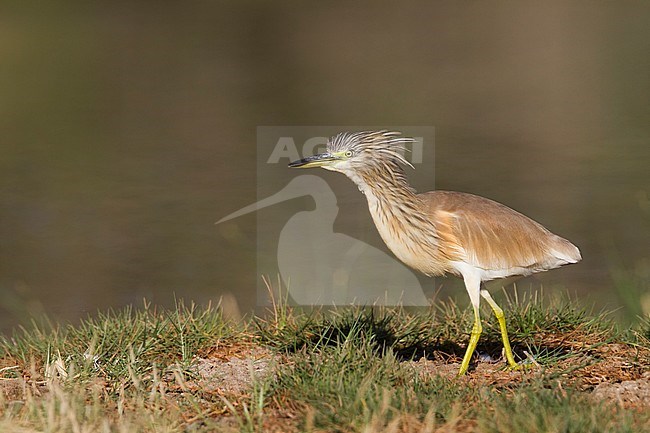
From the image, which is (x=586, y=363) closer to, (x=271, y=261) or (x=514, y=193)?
(x=271, y=261)

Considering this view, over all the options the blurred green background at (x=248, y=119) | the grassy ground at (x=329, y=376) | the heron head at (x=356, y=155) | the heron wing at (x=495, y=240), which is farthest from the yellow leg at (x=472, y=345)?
the blurred green background at (x=248, y=119)

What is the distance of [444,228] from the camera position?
4898mm

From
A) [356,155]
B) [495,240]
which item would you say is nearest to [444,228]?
[495,240]

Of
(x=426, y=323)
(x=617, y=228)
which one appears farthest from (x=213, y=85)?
(x=426, y=323)

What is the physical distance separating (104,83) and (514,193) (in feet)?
25.0

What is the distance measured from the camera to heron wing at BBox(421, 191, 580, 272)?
4.85m

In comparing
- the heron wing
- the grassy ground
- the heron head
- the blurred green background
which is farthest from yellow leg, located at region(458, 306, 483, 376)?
the blurred green background

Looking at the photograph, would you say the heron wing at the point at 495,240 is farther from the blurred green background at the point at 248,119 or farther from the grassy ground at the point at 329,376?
the blurred green background at the point at 248,119

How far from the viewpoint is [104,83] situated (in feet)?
50.4

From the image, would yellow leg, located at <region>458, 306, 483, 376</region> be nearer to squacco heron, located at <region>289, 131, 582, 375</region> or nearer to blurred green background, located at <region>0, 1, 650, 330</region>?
squacco heron, located at <region>289, 131, 582, 375</region>

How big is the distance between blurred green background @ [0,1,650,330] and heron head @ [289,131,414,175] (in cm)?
189

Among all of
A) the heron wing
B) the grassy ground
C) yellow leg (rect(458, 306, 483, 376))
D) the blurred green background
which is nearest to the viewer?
the grassy ground

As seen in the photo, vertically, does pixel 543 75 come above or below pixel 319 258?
above

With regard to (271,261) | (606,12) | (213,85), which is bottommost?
(271,261)
